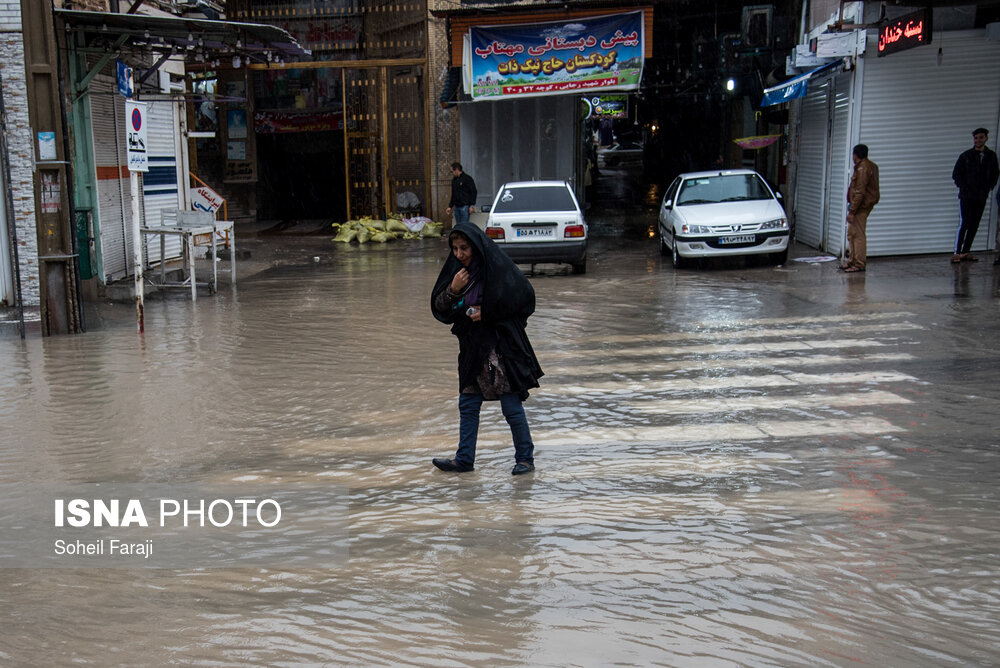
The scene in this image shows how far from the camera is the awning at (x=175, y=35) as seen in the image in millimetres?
11336

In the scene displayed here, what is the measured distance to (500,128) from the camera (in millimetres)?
23359

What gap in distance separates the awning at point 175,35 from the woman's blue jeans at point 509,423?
7638 mm

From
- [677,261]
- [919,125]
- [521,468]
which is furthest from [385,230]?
[521,468]

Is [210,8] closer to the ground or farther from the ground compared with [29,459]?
farther from the ground

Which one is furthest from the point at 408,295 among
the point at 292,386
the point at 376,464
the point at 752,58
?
the point at 752,58

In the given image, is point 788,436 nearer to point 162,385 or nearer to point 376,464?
point 376,464

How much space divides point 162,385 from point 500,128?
1617 cm

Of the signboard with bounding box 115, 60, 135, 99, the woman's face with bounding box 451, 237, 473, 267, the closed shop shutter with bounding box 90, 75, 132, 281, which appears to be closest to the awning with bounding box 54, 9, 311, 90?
the signboard with bounding box 115, 60, 135, 99

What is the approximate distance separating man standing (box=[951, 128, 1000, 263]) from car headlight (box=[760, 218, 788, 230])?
2.57 m

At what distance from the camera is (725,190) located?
1633 centimetres

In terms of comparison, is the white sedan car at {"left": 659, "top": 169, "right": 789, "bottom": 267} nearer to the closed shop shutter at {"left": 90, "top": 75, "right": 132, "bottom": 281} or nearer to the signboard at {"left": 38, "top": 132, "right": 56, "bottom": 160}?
the closed shop shutter at {"left": 90, "top": 75, "right": 132, "bottom": 281}

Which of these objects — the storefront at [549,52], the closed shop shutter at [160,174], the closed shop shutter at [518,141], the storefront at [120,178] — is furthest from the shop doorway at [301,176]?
the storefront at [120,178]

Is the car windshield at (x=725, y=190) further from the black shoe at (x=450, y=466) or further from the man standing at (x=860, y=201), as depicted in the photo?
the black shoe at (x=450, y=466)

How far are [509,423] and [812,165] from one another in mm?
14336
